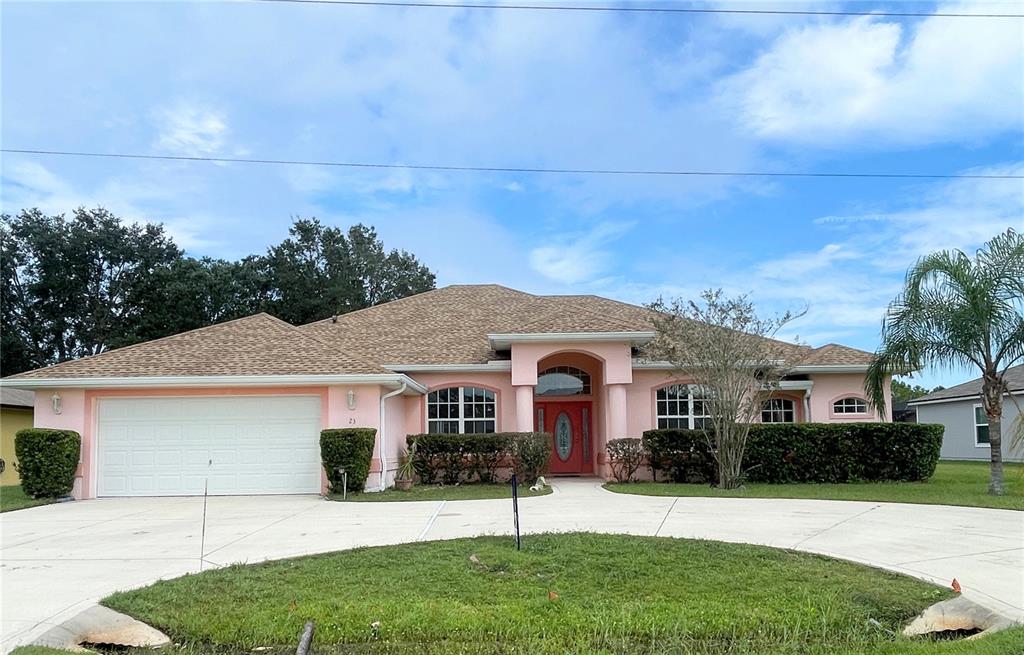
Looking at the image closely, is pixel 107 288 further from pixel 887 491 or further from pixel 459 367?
pixel 887 491

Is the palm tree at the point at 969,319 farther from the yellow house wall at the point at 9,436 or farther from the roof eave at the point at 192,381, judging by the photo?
the yellow house wall at the point at 9,436

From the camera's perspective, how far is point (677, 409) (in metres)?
20.1

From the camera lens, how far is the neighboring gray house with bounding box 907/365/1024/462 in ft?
91.1

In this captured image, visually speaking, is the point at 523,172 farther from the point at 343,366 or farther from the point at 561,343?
the point at 343,366

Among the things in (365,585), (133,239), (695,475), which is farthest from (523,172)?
(133,239)

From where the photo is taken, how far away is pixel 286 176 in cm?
1884

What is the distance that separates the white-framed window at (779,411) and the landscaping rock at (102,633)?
700 inches

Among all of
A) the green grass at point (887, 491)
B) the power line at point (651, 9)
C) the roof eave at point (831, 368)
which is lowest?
the green grass at point (887, 491)

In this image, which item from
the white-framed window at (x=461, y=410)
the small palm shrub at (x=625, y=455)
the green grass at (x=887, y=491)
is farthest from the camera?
the white-framed window at (x=461, y=410)

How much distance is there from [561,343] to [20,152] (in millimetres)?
12437

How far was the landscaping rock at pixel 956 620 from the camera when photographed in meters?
5.80

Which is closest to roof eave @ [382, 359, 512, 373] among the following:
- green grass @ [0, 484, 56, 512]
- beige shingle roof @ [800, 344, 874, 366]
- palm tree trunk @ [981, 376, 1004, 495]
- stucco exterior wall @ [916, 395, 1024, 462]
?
beige shingle roof @ [800, 344, 874, 366]

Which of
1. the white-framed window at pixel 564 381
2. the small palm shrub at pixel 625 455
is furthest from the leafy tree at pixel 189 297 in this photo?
the small palm shrub at pixel 625 455

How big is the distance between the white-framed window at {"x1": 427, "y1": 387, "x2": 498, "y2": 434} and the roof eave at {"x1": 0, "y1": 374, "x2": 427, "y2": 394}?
3.74m
